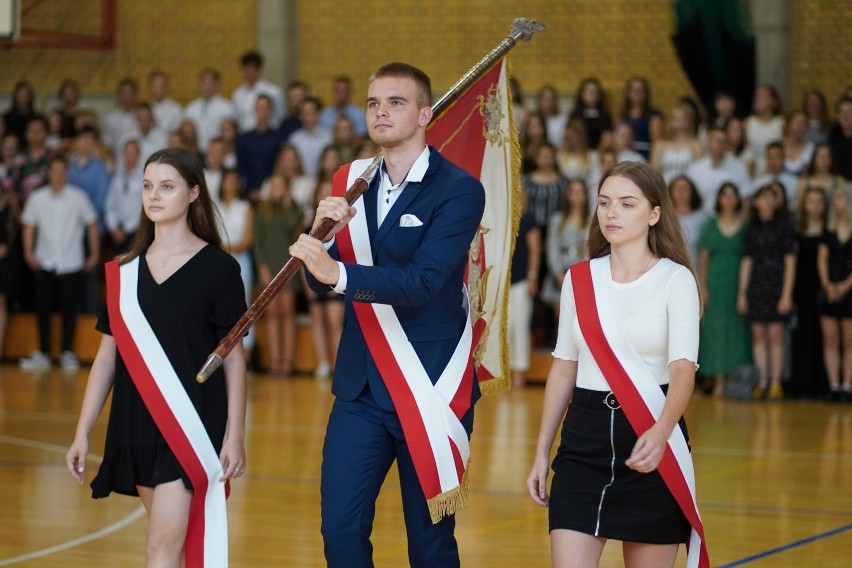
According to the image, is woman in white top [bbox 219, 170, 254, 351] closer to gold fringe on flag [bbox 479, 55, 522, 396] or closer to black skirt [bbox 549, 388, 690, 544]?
gold fringe on flag [bbox 479, 55, 522, 396]

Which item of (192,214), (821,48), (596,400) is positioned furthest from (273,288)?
(821,48)

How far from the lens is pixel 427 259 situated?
439 centimetres

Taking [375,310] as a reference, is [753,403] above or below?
below

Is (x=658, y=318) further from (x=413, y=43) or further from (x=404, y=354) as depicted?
(x=413, y=43)

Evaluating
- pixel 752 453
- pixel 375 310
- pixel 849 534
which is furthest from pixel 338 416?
pixel 752 453

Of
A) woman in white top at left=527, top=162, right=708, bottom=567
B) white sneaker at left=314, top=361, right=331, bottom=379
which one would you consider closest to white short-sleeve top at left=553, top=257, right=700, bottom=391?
woman in white top at left=527, top=162, right=708, bottom=567

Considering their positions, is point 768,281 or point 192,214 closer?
point 192,214

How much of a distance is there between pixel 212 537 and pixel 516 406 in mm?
7600

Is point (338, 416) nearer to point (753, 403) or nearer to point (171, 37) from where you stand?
point (753, 403)

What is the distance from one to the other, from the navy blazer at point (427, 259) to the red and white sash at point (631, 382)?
1.43 ft

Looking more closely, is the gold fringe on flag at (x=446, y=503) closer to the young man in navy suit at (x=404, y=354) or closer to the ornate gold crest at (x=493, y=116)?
the young man in navy suit at (x=404, y=354)

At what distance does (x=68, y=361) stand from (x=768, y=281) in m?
7.20

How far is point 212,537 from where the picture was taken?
4672 mm

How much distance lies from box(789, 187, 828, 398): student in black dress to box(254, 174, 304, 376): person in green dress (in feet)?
15.7
